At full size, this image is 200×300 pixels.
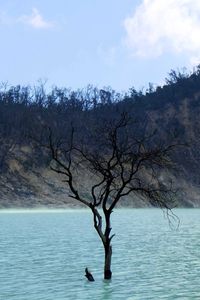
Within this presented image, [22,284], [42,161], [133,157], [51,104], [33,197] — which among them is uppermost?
[51,104]

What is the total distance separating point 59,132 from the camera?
172m

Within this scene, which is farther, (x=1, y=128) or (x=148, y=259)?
(x=1, y=128)

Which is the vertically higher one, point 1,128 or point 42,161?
point 1,128

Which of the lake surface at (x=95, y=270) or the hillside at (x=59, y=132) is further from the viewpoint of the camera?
the hillside at (x=59, y=132)

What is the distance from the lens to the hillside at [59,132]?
138 meters

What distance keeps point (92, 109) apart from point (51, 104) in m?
15.3

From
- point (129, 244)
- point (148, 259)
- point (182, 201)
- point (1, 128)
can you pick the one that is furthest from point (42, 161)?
point (148, 259)

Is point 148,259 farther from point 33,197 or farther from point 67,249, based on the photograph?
point 33,197

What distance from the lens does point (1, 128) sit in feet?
537

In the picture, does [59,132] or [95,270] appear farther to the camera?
[59,132]

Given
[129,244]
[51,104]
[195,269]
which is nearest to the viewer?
[195,269]

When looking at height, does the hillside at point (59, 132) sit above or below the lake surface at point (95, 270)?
above

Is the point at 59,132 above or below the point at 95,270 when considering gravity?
above

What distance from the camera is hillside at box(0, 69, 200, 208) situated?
452 ft
